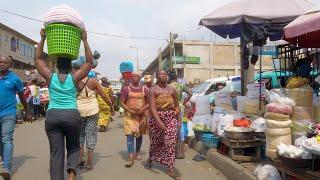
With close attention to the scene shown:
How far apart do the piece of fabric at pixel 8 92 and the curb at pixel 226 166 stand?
3.51 meters

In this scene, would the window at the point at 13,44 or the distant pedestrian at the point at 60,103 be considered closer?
the distant pedestrian at the point at 60,103

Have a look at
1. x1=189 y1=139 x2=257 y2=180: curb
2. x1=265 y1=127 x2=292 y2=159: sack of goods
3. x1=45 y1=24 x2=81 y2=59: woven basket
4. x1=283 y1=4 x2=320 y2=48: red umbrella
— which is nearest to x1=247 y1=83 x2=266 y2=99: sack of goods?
x1=189 y1=139 x2=257 y2=180: curb

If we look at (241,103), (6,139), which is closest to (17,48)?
(241,103)

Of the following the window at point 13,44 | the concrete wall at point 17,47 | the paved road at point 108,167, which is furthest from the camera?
the window at point 13,44

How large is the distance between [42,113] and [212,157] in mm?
15869

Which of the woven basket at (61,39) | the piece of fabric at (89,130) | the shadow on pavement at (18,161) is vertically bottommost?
the shadow on pavement at (18,161)

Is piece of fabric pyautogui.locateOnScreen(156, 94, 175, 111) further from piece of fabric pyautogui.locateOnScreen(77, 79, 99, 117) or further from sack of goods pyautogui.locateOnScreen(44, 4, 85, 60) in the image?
sack of goods pyautogui.locateOnScreen(44, 4, 85, 60)

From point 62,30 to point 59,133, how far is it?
124 centimetres

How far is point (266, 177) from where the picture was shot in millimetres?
5824

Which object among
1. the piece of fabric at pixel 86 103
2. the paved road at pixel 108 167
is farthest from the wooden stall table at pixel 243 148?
the piece of fabric at pixel 86 103

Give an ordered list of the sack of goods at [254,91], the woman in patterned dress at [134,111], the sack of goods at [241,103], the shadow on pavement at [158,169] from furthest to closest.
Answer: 1. the sack of goods at [241,103]
2. the sack of goods at [254,91]
3. the woman in patterned dress at [134,111]
4. the shadow on pavement at [158,169]

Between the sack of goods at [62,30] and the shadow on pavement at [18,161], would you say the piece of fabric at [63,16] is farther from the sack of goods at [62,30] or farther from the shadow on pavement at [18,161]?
the shadow on pavement at [18,161]

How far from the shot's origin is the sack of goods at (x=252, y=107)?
8.64m

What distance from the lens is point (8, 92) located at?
22.7 ft
